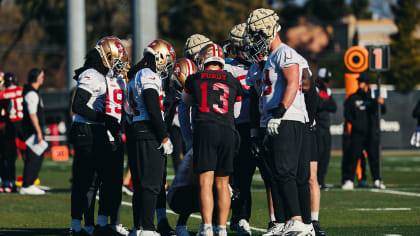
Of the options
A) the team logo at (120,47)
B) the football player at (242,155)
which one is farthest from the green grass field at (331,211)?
the team logo at (120,47)

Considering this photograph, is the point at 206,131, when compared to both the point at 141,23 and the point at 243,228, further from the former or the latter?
the point at 141,23

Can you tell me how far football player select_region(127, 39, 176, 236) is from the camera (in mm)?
8406

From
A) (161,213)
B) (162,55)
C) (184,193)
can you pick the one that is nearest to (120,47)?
(162,55)

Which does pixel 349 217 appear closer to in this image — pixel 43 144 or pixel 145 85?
pixel 145 85

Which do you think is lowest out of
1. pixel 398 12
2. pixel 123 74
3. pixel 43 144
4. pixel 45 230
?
pixel 45 230

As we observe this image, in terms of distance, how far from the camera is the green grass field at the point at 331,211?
9891 millimetres

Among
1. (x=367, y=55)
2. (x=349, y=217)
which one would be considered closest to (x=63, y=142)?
(x=367, y=55)

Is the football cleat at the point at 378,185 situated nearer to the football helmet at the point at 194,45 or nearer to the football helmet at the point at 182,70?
the football helmet at the point at 194,45

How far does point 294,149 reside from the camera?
27.1ft

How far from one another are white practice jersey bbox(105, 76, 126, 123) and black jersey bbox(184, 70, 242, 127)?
111 cm

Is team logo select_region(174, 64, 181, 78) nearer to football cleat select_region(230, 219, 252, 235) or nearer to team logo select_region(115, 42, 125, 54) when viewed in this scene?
team logo select_region(115, 42, 125, 54)

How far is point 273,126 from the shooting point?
8.08 m

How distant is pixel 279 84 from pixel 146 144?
1.46m

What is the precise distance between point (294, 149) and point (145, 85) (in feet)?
5.25
